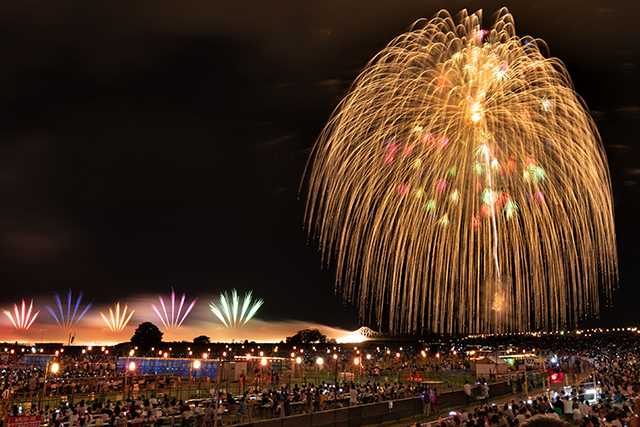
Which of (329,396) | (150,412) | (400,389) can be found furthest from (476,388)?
(150,412)

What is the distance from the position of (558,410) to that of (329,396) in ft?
42.5

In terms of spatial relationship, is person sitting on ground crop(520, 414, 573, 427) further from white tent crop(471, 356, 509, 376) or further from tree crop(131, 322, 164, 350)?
tree crop(131, 322, 164, 350)

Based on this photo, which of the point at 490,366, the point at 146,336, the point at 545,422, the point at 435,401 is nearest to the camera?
the point at 545,422

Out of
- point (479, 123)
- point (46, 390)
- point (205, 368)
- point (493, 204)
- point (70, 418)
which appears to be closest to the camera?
point (70, 418)

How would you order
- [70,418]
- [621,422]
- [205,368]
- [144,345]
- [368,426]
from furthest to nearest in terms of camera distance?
[144,345] → [205,368] → [368,426] → [70,418] → [621,422]

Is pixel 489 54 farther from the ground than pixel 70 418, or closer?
farther from the ground

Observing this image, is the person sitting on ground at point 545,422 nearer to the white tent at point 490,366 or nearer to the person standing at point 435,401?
the person standing at point 435,401

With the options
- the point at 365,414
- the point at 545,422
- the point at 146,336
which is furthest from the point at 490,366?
the point at 146,336

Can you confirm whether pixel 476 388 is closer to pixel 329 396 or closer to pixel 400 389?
pixel 400 389

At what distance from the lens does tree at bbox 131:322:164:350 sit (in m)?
150

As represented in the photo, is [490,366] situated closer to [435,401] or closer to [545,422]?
[435,401]

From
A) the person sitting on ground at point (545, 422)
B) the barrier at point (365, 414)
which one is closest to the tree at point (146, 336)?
the barrier at point (365, 414)

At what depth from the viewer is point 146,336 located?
153 m

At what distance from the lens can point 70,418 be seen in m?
18.6
